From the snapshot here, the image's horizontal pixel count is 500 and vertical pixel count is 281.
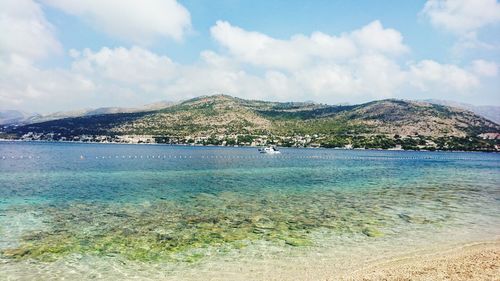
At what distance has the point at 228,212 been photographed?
2988 cm

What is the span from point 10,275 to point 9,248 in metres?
4.45

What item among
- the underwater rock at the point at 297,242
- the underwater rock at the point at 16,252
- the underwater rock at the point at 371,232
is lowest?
the underwater rock at the point at 297,242

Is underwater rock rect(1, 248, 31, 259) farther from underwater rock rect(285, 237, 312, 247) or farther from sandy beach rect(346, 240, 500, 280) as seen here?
sandy beach rect(346, 240, 500, 280)

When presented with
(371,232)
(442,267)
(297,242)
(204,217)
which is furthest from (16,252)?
(442,267)

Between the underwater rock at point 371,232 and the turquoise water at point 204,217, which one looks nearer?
the turquoise water at point 204,217

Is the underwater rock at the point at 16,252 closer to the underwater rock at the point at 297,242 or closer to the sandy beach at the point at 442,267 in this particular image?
the underwater rock at the point at 297,242

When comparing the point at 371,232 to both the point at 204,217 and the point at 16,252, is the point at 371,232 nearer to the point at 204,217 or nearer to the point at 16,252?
the point at 204,217

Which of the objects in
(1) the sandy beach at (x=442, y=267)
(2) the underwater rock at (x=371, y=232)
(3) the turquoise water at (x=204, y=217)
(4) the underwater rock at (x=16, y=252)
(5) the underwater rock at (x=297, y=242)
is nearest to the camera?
(1) the sandy beach at (x=442, y=267)

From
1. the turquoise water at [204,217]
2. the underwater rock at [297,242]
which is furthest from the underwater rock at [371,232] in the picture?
the underwater rock at [297,242]

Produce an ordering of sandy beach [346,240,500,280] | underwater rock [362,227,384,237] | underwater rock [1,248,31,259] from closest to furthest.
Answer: sandy beach [346,240,500,280], underwater rock [1,248,31,259], underwater rock [362,227,384,237]

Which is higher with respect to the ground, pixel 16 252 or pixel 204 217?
pixel 16 252

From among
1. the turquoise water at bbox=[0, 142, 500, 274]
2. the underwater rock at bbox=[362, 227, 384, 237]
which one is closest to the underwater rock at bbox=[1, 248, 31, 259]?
the turquoise water at bbox=[0, 142, 500, 274]

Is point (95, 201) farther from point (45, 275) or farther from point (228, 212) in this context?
point (45, 275)

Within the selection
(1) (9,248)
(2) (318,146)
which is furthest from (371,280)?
(2) (318,146)
